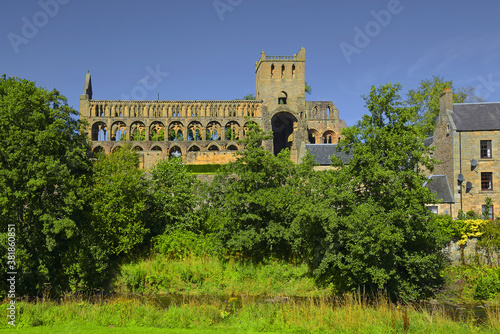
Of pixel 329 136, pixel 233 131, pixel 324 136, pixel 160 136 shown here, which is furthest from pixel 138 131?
pixel 329 136

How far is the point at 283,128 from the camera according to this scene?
59.3m

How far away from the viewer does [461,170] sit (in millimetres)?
26453

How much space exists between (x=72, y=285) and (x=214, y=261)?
25.1 ft

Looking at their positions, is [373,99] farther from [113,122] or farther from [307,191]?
[113,122]

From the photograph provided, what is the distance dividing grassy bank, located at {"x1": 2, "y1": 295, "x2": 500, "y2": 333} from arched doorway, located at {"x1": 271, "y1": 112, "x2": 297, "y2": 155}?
41499 millimetres

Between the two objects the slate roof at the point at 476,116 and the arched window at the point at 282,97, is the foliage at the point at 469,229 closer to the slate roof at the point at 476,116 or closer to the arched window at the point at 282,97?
the slate roof at the point at 476,116

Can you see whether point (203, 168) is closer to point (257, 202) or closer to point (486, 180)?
point (257, 202)

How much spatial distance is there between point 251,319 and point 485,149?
866 inches

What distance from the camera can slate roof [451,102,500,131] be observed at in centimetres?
2667

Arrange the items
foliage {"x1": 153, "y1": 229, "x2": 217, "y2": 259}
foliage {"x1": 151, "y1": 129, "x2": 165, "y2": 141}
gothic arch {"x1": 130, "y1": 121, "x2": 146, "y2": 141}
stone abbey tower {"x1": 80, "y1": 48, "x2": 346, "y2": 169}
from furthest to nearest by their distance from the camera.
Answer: foliage {"x1": 151, "y1": 129, "x2": 165, "y2": 141}
gothic arch {"x1": 130, "y1": 121, "x2": 146, "y2": 141}
stone abbey tower {"x1": 80, "y1": 48, "x2": 346, "y2": 169}
foliage {"x1": 153, "y1": 229, "x2": 217, "y2": 259}

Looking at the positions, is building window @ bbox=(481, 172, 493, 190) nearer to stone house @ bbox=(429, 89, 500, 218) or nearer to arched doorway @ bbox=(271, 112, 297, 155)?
stone house @ bbox=(429, 89, 500, 218)

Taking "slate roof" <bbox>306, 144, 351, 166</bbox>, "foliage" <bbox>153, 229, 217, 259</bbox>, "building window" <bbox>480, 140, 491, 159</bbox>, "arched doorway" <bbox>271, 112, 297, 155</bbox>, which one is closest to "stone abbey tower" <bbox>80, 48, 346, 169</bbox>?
"arched doorway" <bbox>271, 112, 297, 155</bbox>

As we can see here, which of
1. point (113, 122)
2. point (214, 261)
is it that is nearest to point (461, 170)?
point (214, 261)

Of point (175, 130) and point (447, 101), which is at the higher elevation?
point (175, 130)
